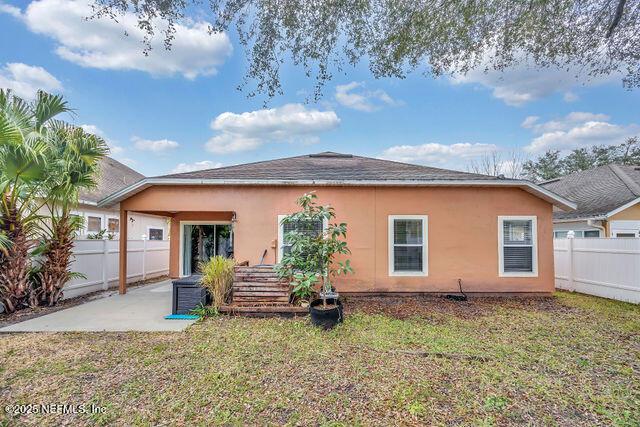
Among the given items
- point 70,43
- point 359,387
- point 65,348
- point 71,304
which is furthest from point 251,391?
point 70,43

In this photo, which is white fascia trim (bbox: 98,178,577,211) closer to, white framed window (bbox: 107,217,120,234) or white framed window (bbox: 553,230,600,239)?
white framed window (bbox: 553,230,600,239)

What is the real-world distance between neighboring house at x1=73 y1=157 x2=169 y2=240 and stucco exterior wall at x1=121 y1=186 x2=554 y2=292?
4235mm

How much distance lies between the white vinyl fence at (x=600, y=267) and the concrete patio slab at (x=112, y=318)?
33.1ft

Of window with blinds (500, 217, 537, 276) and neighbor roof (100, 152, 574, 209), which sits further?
window with blinds (500, 217, 537, 276)

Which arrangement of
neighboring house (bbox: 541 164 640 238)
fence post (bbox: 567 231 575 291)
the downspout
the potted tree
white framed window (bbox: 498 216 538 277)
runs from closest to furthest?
the potted tree
white framed window (bbox: 498 216 538 277)
fence post (bbox: 567 231 575 291)
neighboring house (bbox: 541 164 640 238)
the downspout

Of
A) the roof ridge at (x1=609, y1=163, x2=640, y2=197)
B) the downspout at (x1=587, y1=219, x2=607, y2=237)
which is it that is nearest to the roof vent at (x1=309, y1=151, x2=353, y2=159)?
the downspout at (x1=587, y1=219, x2=607, y2=237)

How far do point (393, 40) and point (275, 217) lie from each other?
4.75 meters

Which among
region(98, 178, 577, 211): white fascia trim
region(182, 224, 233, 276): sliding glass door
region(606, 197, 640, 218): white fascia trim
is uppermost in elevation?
region(98, 178, 577, 211): white fascia trim

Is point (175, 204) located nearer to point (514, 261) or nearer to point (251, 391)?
point (251, 391)

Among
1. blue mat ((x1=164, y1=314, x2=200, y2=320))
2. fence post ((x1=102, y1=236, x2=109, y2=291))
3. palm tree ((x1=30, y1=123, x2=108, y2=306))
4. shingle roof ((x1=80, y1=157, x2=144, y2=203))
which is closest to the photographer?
blue mat ((x1=164, y1=314, x2=200, y2=320))

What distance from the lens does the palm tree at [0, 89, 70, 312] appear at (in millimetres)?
5660

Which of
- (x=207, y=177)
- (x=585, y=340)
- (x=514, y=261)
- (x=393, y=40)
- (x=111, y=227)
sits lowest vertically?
(x=585, y=340)

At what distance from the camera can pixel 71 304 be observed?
7180mm

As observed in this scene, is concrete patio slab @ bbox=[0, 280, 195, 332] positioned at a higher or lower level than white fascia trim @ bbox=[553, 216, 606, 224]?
lower
